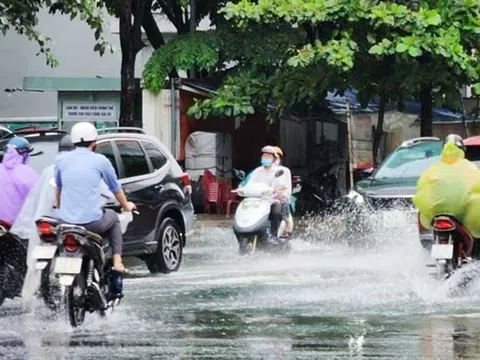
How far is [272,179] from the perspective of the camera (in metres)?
17.7

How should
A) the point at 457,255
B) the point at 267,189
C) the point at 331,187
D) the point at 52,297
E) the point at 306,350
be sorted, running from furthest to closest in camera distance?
the point at 331,187 → the point at 267,189 → the point at 457,255 → the point at 52,297 → the point at 306,350

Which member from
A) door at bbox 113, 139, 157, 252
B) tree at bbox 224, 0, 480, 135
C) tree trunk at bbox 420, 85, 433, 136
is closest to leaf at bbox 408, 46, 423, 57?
tree at bbox 224, 0, 480, 135

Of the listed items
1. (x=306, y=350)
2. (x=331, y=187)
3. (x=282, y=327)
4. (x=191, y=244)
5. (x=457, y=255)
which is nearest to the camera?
(x=306, y=350)

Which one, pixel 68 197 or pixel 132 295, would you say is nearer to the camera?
pixel 68 197

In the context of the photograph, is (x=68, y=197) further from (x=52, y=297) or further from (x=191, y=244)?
(x=191, y=244)

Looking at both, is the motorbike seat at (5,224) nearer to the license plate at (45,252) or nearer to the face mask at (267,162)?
the license plate at (45,252)

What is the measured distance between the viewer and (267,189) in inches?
685

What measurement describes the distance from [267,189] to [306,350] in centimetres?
833

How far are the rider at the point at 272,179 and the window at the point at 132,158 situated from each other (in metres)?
2.63

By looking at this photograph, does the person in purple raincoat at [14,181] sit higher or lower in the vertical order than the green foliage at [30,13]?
lower

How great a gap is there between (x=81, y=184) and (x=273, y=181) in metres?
7.32

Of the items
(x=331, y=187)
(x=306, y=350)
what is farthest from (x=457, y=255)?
(x=331, y=187)

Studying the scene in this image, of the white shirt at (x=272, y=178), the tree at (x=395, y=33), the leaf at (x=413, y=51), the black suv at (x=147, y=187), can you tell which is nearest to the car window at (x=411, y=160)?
the white shirt at (x=272, y=178)

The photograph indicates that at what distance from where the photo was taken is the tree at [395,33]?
68.4 ft
